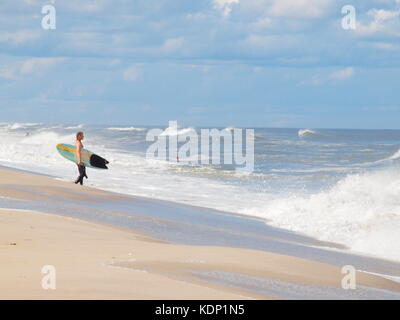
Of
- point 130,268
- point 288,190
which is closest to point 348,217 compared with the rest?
point 288,190

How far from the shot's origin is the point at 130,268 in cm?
712

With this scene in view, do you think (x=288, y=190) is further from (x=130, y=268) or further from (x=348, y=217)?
(x=130, y=268)

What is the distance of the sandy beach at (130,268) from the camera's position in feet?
20.1

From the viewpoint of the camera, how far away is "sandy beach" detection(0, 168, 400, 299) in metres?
6.14

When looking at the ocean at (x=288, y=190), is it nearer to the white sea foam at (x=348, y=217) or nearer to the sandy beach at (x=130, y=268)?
the white sea foam at (x=348, y=217)

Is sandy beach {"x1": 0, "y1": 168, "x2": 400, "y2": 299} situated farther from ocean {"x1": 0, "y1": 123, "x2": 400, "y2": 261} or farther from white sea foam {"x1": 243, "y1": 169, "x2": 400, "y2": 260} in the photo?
ocean {"x1": 0, "y1": 123, "x2": 400, "y2": 261}

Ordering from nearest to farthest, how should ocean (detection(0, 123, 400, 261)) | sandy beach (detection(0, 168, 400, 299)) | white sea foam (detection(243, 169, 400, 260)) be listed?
sandy beach (detection(0, 168, 400, 299)) < white sea foam (detection(243, 169, 400, 260)) < ocean (detection(0, 123, 400, 261))

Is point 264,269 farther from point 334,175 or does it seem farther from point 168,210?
point 334,175

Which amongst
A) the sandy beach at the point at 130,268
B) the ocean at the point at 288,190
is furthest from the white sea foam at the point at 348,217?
the sandy beach at the point at 130,268

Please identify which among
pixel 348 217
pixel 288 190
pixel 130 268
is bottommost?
pixel 130 268

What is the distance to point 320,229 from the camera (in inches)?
604

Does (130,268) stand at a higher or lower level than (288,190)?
lower

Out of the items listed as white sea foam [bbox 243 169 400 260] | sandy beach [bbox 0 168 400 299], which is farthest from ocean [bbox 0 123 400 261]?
sandy beach [bbox 0 168 400 299]

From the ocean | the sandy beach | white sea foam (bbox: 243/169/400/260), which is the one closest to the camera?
the sandy beach
